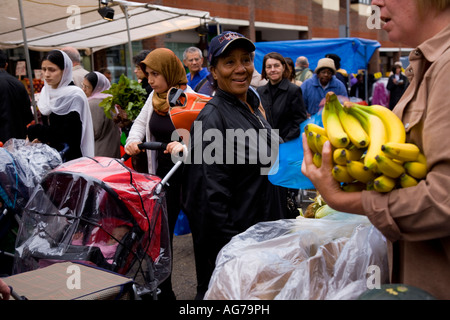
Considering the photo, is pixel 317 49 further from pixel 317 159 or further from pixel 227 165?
pixel 317 159

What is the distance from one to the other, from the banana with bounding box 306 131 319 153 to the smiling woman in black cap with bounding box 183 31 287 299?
3.29ft

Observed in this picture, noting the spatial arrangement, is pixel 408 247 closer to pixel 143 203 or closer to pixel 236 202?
pixel 236 202

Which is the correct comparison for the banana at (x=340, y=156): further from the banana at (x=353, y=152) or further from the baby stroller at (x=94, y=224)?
the baby stroller at (x=94, y=224)

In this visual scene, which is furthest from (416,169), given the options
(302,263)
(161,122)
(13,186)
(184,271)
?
(184,271)

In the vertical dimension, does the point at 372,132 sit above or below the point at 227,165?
above

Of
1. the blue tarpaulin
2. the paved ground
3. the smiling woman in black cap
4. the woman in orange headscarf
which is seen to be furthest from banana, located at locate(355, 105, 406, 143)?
the blue tarpaulin

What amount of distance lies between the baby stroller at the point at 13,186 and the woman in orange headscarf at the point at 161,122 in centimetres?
80

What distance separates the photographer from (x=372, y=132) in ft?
4.46

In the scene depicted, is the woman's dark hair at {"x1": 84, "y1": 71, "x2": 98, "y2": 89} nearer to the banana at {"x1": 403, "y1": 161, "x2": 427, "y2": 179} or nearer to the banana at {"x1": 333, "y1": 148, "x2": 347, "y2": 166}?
the banana at {"x1": 333, "y1": 148, "x2": 347, "y2": 166}

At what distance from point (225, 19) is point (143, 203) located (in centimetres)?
1870

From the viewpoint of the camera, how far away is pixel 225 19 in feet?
65.7

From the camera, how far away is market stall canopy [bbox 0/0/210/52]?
839 cm

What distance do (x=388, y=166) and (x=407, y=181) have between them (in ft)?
0.29

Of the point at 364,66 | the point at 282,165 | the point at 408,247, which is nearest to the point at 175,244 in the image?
the point at 282,165
